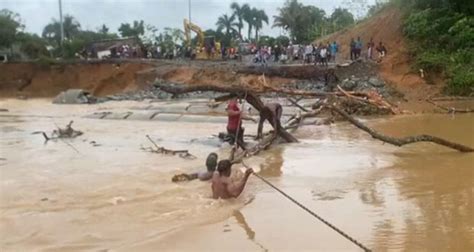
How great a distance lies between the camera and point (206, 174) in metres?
10.9

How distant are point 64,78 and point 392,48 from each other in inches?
836

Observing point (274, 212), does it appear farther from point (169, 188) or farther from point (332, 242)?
point (169, 188)

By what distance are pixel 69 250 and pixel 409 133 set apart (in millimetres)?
11722

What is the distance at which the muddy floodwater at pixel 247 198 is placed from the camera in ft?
24.3

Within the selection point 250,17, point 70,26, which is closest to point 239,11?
point 250,17

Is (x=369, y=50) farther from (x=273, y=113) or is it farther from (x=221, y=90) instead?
(x=221, y=90)

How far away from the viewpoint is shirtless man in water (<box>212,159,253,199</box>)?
9227 millimetres

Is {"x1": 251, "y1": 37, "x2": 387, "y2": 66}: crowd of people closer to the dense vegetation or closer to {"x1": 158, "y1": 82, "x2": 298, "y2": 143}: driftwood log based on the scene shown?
the dense vegetation

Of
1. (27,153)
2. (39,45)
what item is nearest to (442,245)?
(27,153)

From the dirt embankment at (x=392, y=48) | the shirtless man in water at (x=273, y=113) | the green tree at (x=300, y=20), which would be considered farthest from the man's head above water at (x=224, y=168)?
the green tree at (x=300, y=20)

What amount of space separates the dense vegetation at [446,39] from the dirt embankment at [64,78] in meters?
16.1

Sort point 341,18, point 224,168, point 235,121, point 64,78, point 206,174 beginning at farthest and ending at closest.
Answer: point 341,18
point 64,78
point 235,121
point 206,174
point 224,168

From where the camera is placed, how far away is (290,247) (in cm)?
696

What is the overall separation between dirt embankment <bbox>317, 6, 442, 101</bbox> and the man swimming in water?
63.0 feet
